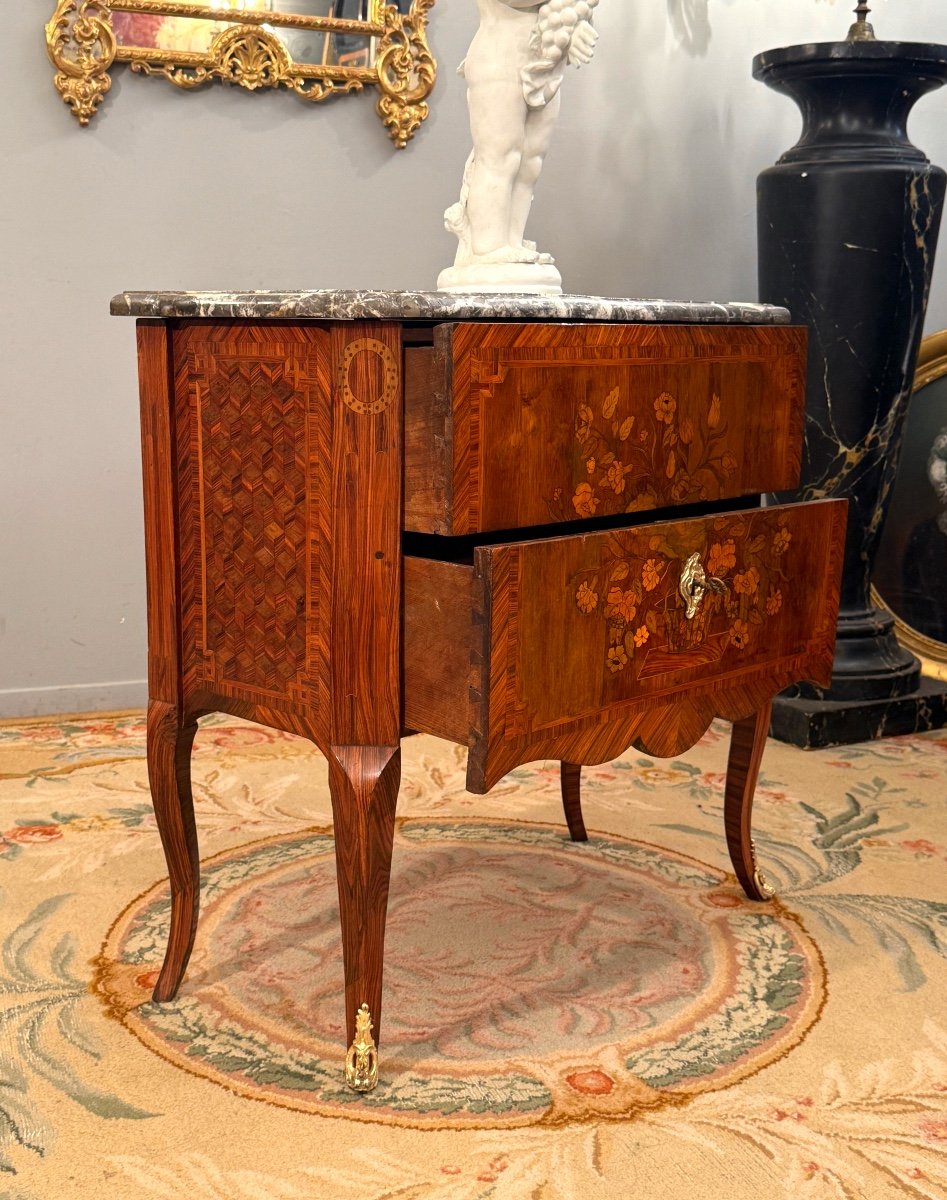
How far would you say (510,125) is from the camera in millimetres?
1701

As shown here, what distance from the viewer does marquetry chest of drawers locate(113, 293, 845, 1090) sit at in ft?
4.16

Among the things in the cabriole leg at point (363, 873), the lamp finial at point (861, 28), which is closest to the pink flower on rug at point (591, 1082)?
the cabriole leg at point (363, 873)

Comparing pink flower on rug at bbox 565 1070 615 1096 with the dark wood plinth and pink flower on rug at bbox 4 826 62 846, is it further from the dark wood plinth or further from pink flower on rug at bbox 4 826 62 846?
the dark wood plinth

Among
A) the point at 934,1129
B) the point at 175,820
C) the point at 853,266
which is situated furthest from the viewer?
the point at 853,266

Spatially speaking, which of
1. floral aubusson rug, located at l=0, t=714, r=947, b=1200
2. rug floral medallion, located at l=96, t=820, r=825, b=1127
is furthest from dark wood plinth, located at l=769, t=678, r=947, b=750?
rug floral medallion, located at l=96, t=820, r=825, b=1127

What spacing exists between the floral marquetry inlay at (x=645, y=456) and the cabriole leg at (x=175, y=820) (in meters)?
0.53

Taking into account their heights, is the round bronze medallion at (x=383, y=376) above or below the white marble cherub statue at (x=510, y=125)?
below

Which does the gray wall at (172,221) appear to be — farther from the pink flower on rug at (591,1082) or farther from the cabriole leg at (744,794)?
the pink flower on rug at (591,1082)

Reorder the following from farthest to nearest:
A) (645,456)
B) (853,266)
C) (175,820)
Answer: (853,266), (175,820), (645,456)

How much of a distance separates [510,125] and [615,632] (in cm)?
72

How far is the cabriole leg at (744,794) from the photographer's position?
1824mm

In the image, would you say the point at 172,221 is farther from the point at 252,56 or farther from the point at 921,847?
the point at 921,847

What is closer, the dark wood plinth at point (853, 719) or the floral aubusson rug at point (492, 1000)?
the floral aubusson rug at point (492, 1000)

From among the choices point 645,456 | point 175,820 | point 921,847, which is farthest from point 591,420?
point 921,847
